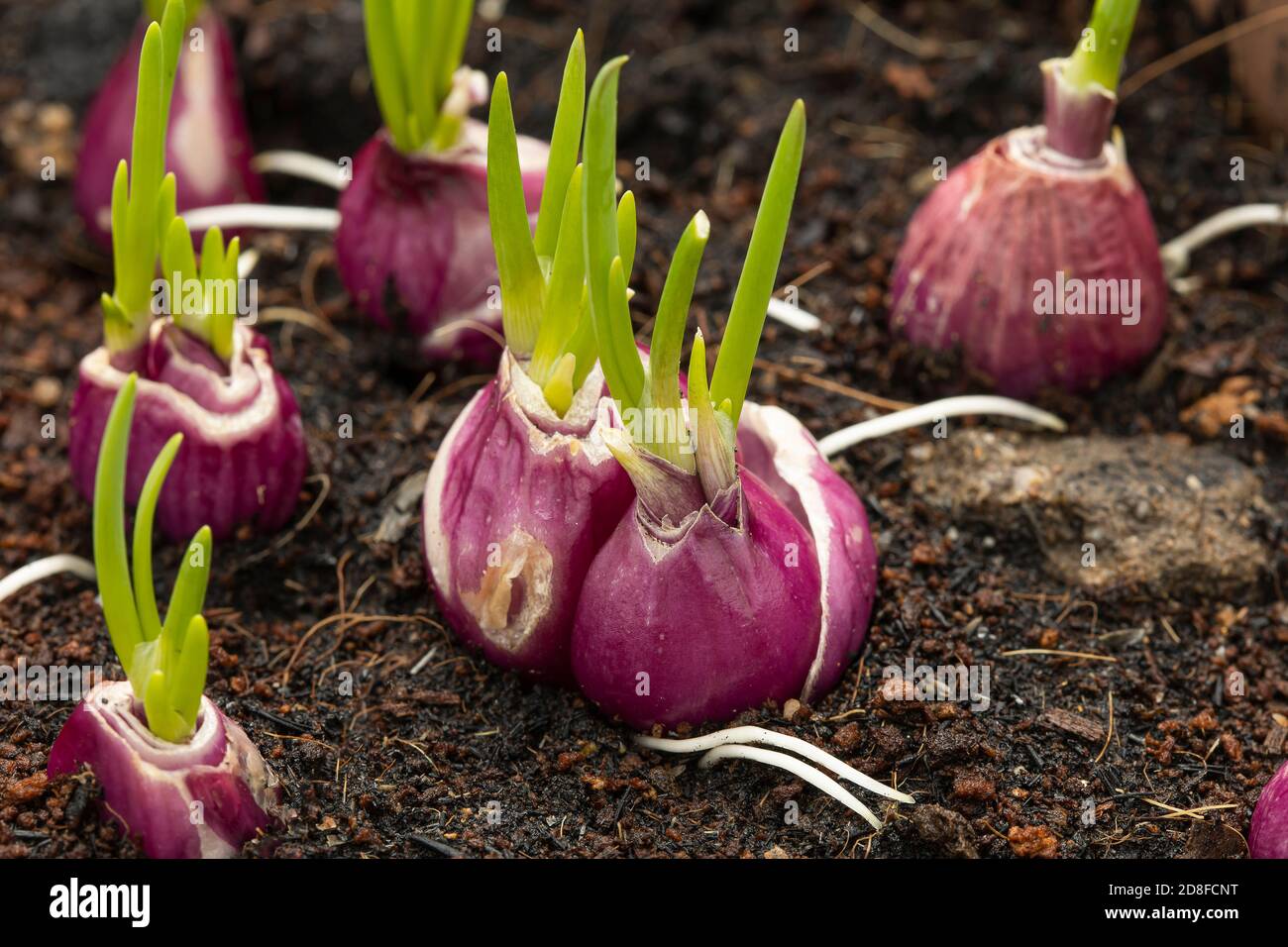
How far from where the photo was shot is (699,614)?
123 centimetres

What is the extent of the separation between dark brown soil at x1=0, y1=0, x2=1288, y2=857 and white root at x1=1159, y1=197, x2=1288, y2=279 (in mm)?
51

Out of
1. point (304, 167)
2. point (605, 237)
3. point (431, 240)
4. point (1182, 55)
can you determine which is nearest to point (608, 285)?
point (605, 237)

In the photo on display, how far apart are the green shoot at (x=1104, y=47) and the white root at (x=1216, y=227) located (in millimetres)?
323

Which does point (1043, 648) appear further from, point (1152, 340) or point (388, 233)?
point (388, 233)

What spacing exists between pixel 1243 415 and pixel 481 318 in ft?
2.72

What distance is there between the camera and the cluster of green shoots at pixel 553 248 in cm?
119

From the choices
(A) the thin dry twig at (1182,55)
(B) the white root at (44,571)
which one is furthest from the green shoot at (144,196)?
(A) the thin dry twig at (1182,55)

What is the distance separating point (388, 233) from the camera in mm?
1673

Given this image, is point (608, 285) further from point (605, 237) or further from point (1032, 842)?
point (1032, 842)

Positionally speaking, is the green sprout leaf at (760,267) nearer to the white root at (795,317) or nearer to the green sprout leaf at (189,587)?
the green sprout leaf at (189,587)

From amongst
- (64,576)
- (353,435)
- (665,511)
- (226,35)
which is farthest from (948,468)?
(226,35)

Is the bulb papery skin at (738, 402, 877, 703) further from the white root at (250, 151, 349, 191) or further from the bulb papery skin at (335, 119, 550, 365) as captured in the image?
the white root at (250, 151, 349, 191)

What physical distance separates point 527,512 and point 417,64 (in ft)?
1.83
